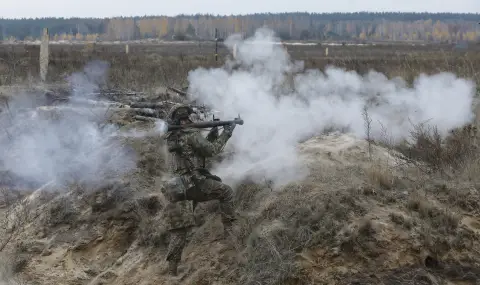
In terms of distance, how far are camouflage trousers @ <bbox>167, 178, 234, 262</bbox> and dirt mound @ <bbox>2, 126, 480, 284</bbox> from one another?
20 cm

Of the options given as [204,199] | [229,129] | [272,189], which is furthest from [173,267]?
[229,129]

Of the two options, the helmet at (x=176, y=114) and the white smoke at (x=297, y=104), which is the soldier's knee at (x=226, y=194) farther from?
the white smoke at (x=297, y=104)

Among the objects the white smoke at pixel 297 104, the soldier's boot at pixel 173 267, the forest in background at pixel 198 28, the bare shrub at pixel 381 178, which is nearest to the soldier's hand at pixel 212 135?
the white smoke at pixel 297 104

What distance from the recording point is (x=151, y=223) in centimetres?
759

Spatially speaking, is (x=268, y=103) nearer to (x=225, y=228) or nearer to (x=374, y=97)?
(x=374, y=97)

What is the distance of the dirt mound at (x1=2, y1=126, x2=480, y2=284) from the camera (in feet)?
18.9

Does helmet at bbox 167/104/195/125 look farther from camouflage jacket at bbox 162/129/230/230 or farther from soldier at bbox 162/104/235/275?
camouflage jacket at bbox 162/129/230/230

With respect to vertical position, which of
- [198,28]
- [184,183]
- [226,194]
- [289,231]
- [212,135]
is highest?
[198,28]

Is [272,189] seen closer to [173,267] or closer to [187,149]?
[187,149]

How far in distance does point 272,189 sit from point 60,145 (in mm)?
5856

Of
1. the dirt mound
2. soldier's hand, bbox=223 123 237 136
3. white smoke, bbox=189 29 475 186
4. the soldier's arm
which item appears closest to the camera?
the dirt mound

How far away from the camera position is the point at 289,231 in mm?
6168

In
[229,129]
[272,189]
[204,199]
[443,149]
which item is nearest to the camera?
[204,199]

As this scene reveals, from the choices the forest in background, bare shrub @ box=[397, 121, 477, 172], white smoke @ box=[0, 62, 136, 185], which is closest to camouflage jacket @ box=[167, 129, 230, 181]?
white smoke @ box=[0, 62, 136, 185]
